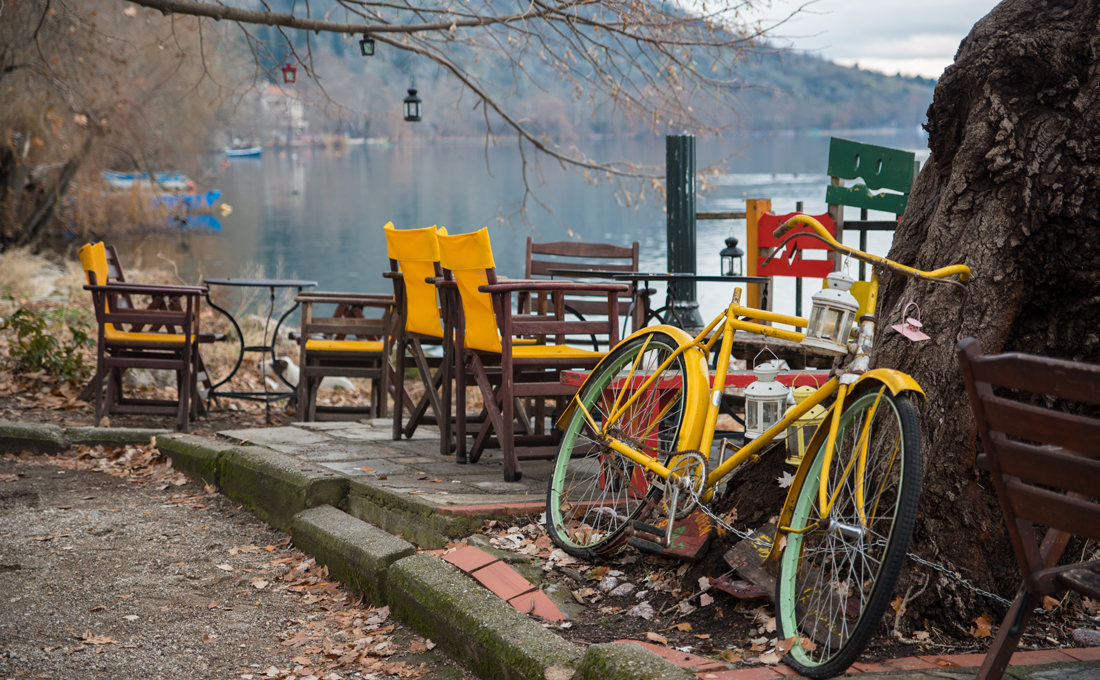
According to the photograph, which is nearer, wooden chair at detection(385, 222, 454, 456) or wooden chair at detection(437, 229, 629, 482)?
wooden chair at detection(437, 229, 629, 482)

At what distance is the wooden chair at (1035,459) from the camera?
5.30 ft

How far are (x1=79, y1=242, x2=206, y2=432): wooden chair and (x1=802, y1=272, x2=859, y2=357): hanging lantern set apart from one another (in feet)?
14.3

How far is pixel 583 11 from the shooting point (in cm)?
729

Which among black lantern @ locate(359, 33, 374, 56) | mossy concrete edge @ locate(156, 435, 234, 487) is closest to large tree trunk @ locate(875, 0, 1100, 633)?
mossy concrete edge @ locate(156, 435, 234, 487)

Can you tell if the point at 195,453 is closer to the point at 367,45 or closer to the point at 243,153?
the point at 367,45

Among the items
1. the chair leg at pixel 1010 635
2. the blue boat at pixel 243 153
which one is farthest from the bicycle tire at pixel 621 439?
the blue boat at pixel 243 153

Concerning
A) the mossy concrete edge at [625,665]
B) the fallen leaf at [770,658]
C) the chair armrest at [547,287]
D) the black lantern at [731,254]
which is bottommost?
the fallen leaf at [770,658]

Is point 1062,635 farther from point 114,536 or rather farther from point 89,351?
point 89,351

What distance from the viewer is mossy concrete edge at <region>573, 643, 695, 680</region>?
2109 mm

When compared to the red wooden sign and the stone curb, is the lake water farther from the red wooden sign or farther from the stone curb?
the stone curb

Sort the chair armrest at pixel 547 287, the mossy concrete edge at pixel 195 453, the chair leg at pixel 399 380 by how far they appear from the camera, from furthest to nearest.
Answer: the chair leg at pixel 399 380 < the mossy concrete edge at pixel 195 453 < the chair armrest at pixel 547 287

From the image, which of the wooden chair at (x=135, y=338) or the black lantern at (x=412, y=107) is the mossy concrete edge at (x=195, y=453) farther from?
the black lantern at (x=412, y=107)

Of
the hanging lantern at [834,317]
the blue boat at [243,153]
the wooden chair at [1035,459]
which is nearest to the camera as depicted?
the wooden chair at [1035,459]

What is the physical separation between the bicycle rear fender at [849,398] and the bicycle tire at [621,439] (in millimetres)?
485
